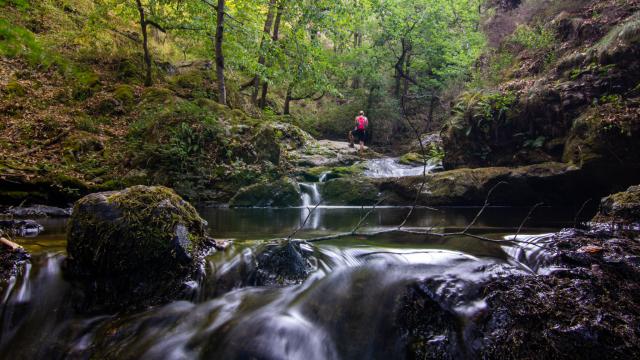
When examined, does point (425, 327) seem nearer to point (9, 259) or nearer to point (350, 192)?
point (9, 259)

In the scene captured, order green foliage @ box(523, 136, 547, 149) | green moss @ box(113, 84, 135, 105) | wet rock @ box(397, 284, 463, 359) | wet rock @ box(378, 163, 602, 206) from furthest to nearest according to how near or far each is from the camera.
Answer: green moss @ box(113, 84, 135, 105) → green foliage @ box(523, 136, 547, 149) → wet rock @ box(378, 163, 602, 206) → wet rock @ box(397, 284, 463, 359)

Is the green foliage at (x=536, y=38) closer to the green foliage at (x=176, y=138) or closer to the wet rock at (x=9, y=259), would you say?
the green foliage at (x=176, y=138)

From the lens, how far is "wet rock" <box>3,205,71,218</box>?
22.8 feet

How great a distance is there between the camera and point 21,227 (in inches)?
223

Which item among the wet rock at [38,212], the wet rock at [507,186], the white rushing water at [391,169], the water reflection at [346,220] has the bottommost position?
the water reflection at [346,220]

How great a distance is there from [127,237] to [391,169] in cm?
1255

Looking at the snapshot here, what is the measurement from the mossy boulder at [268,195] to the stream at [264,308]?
5859 millimetres

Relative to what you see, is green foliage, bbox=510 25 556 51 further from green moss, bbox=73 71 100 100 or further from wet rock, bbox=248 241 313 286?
green moss, bbox=73 71 100 100

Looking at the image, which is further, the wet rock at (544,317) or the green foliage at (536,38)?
the green foliage at (536,38)

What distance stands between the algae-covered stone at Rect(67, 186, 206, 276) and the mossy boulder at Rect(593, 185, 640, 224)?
5365mm

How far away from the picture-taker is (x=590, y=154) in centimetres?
804

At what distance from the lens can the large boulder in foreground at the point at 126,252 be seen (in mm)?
3514

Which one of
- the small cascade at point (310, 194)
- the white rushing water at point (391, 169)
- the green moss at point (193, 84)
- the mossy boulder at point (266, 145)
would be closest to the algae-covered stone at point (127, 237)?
the small cascade at point (310, 194)

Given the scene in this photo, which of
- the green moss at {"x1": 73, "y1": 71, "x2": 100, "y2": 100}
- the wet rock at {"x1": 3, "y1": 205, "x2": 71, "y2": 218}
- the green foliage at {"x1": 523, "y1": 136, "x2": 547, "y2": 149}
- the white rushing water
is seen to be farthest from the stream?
the white rushing water
